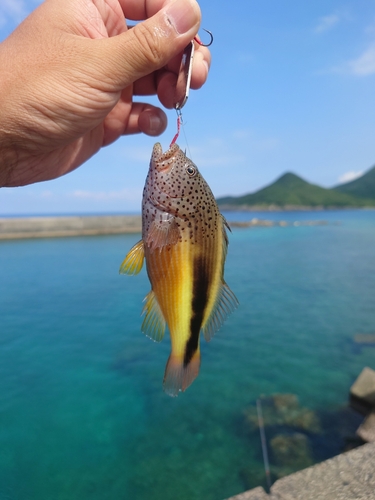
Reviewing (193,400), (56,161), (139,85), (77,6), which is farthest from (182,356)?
(193,400)

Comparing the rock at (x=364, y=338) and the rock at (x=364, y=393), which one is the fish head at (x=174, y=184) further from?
the rock at (x=364, y=338)

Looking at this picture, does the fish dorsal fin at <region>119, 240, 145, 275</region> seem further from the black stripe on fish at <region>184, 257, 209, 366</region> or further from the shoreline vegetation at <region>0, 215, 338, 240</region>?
the shoreline vegetation at <region>0, 215, 338, 240</region>

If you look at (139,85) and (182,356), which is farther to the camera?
(139,85)

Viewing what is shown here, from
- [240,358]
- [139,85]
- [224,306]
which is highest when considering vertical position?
[139,85]

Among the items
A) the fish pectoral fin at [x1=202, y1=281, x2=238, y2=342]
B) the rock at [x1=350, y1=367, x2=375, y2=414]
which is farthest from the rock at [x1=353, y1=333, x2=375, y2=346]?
the fish pectoral fin at [x1=202, y1=281, x2=238, y2=342]

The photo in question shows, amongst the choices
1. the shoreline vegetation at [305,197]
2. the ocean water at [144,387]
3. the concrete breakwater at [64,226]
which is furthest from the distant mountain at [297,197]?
the ocean water at [144,387]

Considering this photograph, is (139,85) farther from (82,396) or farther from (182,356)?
(82,396)
